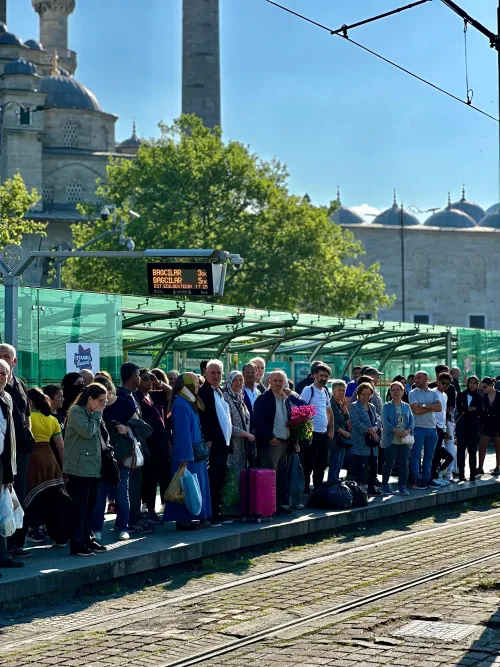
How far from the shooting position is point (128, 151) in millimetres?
103125

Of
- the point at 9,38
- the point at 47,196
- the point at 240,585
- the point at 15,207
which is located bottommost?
the point at 240,585

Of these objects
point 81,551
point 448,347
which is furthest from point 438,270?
point 81,551

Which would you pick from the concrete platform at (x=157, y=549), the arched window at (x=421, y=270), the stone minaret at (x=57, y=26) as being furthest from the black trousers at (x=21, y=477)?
the stone minaret at (x=57, y=26)

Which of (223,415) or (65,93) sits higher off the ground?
(65,93)

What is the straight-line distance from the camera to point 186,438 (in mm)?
13328

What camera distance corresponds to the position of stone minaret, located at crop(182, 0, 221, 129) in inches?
2950

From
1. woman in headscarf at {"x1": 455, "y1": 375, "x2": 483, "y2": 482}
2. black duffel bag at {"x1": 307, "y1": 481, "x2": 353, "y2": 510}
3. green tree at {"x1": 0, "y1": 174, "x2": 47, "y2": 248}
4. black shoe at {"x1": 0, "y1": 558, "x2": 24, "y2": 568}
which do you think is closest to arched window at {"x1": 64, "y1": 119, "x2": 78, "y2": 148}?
green tree at {"x1": 0, "y1": 174, "x2": 47, "y2": 248}

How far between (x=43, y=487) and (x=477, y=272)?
338 feet

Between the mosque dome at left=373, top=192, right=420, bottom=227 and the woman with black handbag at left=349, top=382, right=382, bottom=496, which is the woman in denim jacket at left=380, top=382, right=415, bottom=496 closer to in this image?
the woman with black handbag at left=349, top=382, right=382, bottom=496

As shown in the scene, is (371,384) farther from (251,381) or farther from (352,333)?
(352,333)

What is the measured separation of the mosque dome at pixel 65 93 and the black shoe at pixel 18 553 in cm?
8339

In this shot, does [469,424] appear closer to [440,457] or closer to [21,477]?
[440,457]

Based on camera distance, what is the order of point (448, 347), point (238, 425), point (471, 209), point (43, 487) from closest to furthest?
1. point (43, 487)
2. point (238, 425)
3. point (448, 347)
4. point (471, 209)

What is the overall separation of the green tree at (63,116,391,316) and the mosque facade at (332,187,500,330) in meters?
49.9
